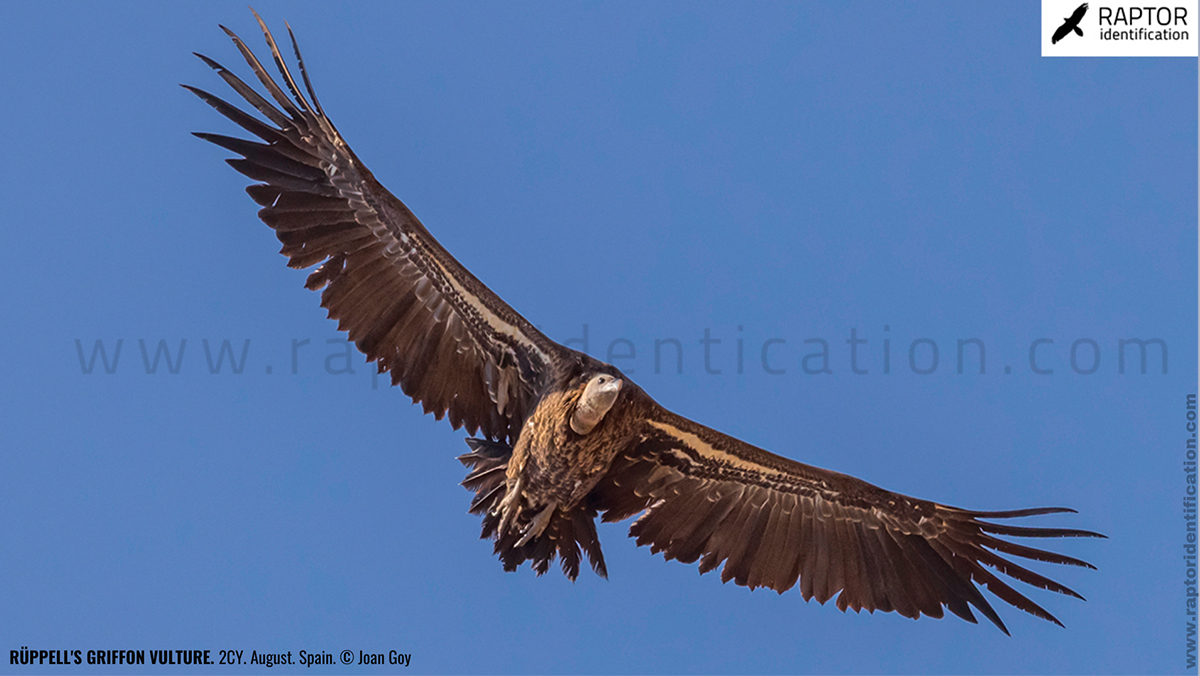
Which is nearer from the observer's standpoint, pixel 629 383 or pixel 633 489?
pixel 629 383

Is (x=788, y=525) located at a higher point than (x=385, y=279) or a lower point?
A: lower

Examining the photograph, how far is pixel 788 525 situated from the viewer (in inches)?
480

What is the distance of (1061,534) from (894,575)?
5.61ft

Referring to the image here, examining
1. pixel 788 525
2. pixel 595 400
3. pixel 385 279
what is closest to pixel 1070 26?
pixel 788 525

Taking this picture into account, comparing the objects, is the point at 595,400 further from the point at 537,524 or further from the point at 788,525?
the point at 788,525

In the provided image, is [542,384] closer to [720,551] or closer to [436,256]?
[436,256]

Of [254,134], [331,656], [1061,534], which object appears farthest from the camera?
[331,656]

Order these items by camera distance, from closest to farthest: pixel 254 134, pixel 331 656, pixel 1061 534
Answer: pixel 1061 534
pixel 254 134
pixel 331 656

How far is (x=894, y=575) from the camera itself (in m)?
12.1

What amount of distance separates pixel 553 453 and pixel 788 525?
245 centimetres

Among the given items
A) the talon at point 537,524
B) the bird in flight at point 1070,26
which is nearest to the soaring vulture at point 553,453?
the talon at point 537,524

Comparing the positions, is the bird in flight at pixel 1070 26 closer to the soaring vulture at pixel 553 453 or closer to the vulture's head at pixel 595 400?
the soaring vulture at pixel 553 453

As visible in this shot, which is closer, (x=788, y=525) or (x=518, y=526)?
(x=518, y=526)

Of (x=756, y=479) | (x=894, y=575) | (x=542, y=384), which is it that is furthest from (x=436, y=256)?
(x=894, y=575)
